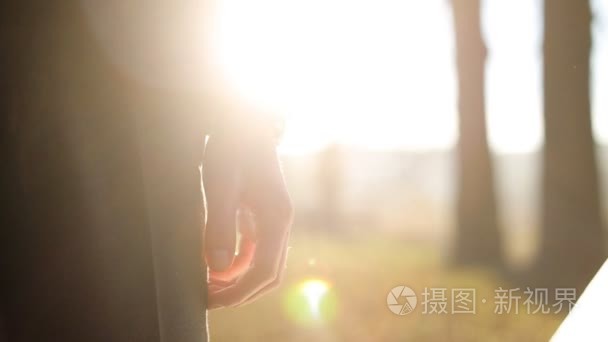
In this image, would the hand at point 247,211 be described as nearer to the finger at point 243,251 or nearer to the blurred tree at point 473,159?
the finger at point 243,251

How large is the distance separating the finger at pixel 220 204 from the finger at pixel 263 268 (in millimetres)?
57

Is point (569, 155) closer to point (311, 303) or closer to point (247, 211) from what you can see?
point (311, 303)

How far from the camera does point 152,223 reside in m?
1.31

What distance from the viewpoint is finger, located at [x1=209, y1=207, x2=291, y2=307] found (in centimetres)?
148

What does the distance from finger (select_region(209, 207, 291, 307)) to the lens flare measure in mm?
5537

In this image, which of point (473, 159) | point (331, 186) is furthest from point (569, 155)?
point (331, 186)

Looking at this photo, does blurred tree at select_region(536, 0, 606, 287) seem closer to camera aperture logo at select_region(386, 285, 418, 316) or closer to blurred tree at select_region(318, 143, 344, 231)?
camera aperture logo at select_region(386, 285, 418, 316)

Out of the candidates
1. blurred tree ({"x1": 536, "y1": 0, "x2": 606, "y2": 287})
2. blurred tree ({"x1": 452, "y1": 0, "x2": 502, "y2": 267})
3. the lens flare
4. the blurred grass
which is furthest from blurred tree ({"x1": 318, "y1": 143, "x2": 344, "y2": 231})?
the lens flare

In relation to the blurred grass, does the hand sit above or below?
above

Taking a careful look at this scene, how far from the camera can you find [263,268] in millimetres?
1481

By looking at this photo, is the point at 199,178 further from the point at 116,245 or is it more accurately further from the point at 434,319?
the point at 434,319

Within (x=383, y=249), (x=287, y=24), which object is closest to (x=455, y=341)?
(x=287, y=24)

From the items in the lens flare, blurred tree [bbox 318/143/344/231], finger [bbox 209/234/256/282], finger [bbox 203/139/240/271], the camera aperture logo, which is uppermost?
finger [bbox 203/139/240/271]

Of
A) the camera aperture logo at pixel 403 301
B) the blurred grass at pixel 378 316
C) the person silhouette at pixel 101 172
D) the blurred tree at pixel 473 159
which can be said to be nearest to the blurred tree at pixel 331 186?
the blurred grass at pixel 378 316
